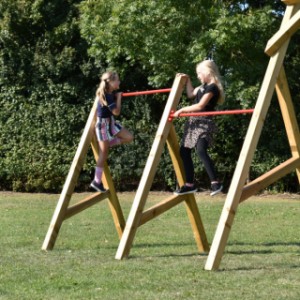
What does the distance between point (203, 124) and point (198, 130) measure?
9cm

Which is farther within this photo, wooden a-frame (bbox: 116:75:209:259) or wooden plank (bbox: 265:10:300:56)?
wooden a-frame (bbox: 116:75:209:259)

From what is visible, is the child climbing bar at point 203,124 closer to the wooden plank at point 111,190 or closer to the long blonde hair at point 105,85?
the long blonde hair at point 105,85

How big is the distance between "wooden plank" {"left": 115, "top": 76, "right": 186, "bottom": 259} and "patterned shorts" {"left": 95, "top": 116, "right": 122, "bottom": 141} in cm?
110

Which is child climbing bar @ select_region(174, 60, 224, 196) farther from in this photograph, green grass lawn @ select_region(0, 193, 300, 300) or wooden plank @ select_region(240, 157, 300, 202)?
green grass lawn @ select_region(0, 193, 300, 300)

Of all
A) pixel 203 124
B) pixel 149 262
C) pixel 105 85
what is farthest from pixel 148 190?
pixel 105 85

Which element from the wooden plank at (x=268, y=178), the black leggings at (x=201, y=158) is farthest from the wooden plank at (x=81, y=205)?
the wooden plank at (x=268, y=178)

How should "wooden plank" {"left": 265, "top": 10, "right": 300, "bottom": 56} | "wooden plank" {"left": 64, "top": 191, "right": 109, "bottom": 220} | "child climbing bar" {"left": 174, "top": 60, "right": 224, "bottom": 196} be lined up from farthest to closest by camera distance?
"wooden plank" {"left": 64, "top": 191, "right": 109, "bottom": 220}, "child climbing bar" {"left": 174, "top": 60, "right": 224, "bottom": 196}, "wooden plank" {"left": 265, "top": 10, "right": 300, "bottom": 56}

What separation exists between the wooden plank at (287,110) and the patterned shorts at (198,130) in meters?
0.89

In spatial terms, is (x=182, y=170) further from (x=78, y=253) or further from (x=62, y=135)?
(x=62, y=135)

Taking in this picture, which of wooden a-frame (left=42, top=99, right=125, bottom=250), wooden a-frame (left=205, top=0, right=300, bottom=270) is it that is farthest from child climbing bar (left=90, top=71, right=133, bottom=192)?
wooden a-frame (left=205, top=0, right=300, bottom=270)

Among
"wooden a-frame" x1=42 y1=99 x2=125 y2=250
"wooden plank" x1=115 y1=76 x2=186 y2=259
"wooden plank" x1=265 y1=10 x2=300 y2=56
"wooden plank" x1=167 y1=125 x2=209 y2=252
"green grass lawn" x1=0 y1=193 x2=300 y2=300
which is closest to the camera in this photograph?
"green grass lawn" x1=0 y1=193 x2=300 y2=300

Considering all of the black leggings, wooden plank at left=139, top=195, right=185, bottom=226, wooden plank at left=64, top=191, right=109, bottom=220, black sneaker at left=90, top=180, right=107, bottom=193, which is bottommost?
wooden plank at left=64, top=191, right=109, bottom=220

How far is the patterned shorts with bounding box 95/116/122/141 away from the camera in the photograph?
9875 mm

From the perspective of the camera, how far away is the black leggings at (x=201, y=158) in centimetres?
895
